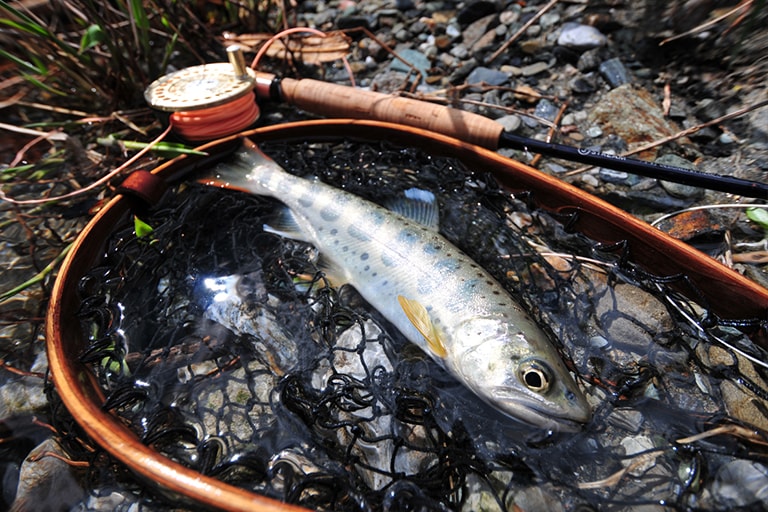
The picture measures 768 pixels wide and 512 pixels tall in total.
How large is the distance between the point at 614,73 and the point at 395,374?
3411 mm

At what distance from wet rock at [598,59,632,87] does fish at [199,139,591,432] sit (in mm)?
2361

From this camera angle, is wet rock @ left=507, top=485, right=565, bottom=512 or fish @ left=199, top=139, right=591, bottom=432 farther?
fish @ left=199, top=139, right=591, bottom=432

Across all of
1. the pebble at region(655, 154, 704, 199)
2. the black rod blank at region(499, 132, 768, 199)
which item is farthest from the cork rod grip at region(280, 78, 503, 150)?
the pebble at region(655, 154, 704, 199)

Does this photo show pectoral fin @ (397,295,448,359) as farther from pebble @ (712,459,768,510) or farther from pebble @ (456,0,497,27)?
pebble @ (456,0,497,27)

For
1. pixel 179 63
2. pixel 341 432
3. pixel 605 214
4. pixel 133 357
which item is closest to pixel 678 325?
pixel 605 214

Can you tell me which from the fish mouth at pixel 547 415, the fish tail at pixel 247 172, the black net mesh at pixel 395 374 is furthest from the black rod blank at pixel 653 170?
the fish tail at pixel 247 172

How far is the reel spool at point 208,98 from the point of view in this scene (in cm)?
280

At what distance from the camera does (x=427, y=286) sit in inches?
91.3

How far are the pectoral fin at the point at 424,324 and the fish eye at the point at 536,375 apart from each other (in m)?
0.37

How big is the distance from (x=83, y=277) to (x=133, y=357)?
486 mm

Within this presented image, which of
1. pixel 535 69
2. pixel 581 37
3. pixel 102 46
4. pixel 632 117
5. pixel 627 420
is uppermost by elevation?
pixel 581 37

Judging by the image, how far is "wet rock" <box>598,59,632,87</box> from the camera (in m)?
3.87

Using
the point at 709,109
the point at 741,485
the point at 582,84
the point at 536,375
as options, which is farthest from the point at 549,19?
the point at 741,485

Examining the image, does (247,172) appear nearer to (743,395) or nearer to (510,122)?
(510,122)
